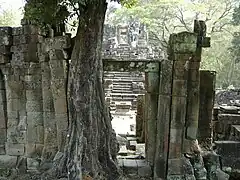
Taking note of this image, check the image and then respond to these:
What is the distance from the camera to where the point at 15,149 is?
8.73 meters

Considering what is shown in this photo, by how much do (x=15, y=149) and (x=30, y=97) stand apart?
1.37 m

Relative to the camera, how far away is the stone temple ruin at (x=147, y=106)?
25.5 feet

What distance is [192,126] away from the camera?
818cm

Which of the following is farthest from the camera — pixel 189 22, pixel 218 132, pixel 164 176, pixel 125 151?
pixel 189 22

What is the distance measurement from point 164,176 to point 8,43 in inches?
189

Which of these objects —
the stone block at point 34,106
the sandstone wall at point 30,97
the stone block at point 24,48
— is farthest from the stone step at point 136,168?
the stone block at point 24,48

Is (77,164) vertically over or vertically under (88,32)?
under

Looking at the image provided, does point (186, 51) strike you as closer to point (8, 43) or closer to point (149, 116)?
point (149, 116)

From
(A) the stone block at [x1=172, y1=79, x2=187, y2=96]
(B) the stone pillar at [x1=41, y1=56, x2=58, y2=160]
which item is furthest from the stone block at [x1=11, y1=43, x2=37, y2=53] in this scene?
(A) the stone block at [x1=172, y1=79, x2=187, y2=96]

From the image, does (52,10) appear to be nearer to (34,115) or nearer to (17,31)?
(17,31)

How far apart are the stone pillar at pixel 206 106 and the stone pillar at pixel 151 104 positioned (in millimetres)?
1212

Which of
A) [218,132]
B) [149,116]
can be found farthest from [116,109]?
[149,116]

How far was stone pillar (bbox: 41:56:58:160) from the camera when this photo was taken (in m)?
8.29

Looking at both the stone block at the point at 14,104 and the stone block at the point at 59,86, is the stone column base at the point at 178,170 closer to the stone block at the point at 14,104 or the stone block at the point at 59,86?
the stone block at the point at 59,86
